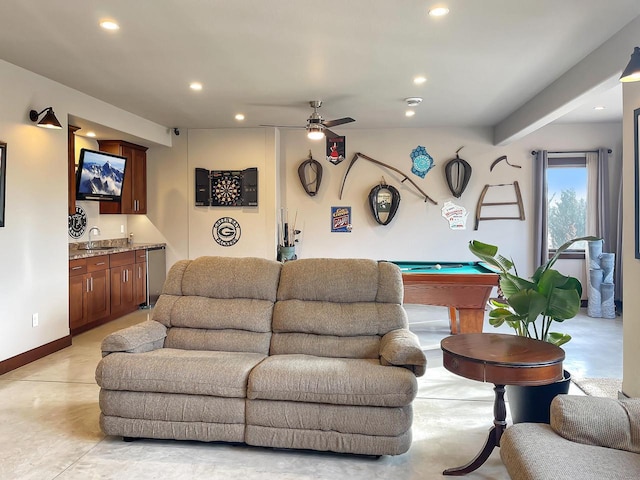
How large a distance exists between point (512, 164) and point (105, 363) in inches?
248

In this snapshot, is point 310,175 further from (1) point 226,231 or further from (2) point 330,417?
(2) point 330,417

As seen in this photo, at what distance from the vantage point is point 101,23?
3365mm

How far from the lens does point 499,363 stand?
222 centimetres

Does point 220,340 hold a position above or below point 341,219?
below

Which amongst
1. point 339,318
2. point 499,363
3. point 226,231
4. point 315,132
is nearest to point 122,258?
point 226,231

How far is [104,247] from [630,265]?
6.21 metres

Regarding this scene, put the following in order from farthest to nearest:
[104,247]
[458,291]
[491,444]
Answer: [104,247] → [458,291] → [491,444]

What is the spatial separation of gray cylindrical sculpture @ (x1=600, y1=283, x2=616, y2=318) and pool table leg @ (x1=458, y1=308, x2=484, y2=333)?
278 cm

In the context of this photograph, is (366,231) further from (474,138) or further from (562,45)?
(562,45)

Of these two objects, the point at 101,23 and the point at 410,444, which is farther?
the point at 101,23

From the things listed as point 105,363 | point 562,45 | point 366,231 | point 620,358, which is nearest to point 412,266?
point 366,231

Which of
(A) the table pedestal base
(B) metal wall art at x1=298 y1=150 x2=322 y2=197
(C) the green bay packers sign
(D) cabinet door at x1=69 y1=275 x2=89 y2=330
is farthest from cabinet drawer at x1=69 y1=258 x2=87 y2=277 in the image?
(A) the table pedestal base

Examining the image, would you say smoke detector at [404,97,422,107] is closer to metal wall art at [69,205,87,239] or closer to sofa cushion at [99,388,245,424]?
sofa cushion at [99,388,245,424]

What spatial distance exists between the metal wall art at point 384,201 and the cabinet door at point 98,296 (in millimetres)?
3818
